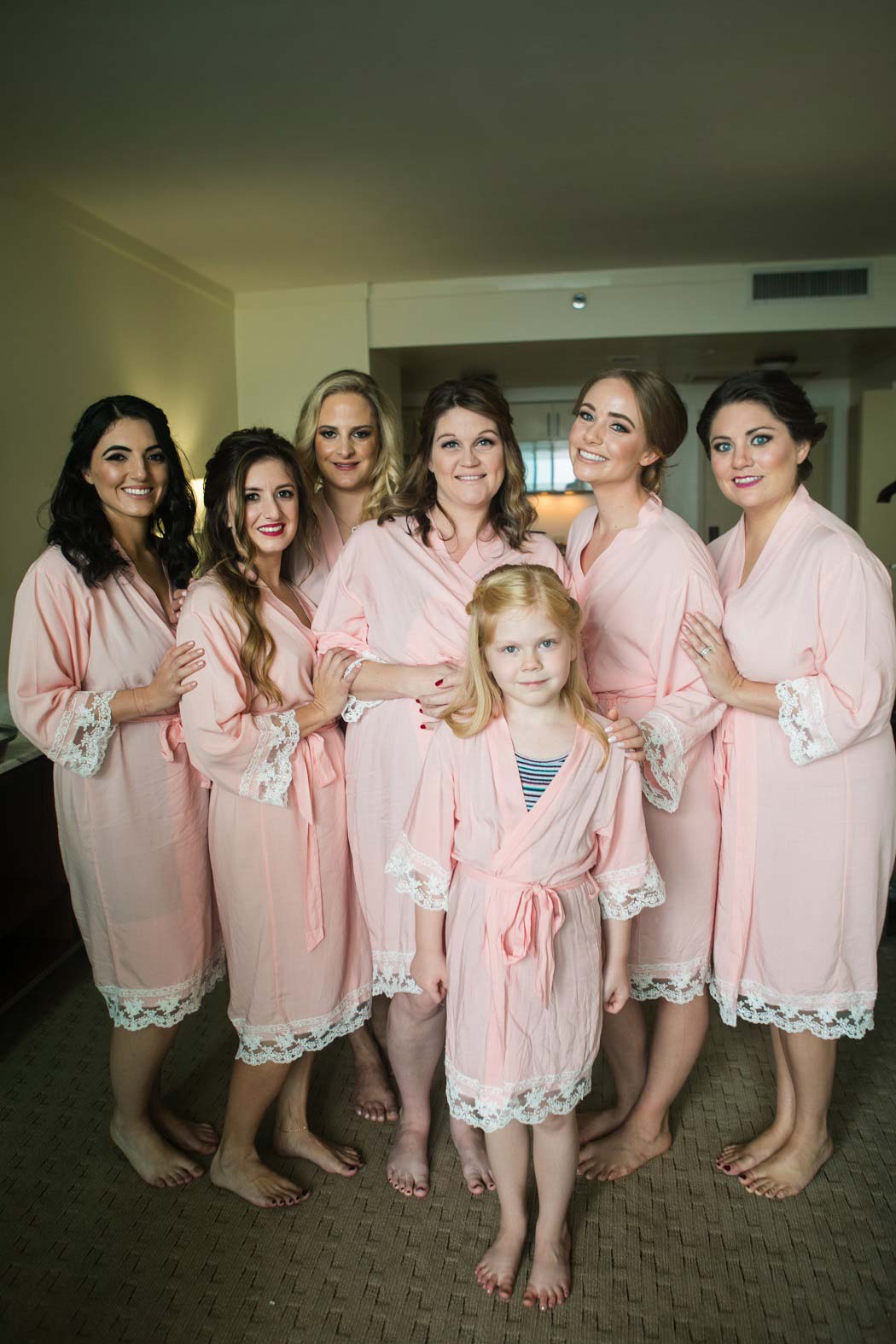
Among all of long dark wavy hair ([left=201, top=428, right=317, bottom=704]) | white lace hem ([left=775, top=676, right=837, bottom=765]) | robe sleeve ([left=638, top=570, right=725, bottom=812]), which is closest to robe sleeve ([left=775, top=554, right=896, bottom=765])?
white lace hem ([left=775, top=676, right=837, bottom=765])

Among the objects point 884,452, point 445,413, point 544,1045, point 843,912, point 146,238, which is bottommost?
point 544,1045

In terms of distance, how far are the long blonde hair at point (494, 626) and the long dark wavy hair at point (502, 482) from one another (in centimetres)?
35

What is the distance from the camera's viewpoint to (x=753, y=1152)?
2057 millimetres

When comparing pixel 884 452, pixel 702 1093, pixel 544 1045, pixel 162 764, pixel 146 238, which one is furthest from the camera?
pixel 884 452

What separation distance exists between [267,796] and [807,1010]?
113 cm

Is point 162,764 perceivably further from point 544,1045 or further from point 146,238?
point 146,238

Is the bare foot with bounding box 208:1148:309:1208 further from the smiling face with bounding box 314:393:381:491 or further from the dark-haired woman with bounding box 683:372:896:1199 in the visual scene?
the smiling face with bounding box 314:393:381:491

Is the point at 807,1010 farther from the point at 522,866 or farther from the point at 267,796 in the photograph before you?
the point at 267,796

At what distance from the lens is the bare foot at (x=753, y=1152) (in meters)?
2.04

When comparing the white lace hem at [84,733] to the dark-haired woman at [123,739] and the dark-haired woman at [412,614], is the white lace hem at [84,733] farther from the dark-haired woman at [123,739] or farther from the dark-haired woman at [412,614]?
the dark-haired woman at [412,614]

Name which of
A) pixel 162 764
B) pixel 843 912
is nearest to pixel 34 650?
pixel 162 764

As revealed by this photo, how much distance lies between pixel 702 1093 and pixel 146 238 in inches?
160

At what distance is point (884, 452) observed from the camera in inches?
253

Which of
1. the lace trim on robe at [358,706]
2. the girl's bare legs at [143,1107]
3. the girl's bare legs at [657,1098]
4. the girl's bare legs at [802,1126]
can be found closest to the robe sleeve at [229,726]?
the lace trim on robe at [358,706]
